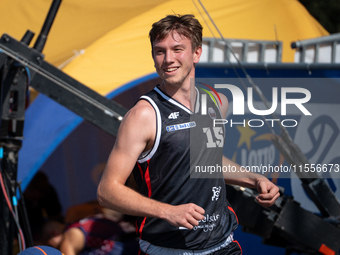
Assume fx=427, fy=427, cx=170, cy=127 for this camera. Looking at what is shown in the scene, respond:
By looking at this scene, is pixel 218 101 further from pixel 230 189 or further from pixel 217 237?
pixel 230 189

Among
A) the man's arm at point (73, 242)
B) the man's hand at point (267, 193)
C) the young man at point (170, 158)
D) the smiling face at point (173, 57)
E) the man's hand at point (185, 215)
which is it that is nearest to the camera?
the man's hand at point (185, 215)

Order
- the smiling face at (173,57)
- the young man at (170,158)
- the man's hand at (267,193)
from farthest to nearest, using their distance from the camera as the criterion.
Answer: the man's hand at (267,193)
the smiling face at (173,57)
the young man at (170,158)

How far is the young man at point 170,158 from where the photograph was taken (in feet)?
5.26

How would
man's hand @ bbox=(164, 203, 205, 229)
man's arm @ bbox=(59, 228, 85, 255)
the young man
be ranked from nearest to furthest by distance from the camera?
man's hand @ bbox=(164, 203, 205, 229) < the young man < man's arm @ bbox=(59, 228, 85, 255)

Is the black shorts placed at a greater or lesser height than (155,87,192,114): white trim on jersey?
lesser

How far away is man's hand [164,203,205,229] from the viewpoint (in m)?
1.50

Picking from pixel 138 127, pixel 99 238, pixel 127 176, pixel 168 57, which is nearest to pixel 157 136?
pixel 138 127

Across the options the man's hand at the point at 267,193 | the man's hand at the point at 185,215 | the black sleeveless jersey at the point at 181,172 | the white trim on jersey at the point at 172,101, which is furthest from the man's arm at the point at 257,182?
the man's hand at the point at 185,215

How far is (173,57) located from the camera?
5.57 ft

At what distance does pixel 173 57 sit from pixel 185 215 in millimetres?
620

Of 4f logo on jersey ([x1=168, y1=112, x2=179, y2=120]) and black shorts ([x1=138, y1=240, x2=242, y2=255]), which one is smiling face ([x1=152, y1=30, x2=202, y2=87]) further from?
black shorts ([x1=138, y1=240, x2=242, y2=255])

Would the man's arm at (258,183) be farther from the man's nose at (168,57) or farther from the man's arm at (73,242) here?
the man's arm at (73,242)

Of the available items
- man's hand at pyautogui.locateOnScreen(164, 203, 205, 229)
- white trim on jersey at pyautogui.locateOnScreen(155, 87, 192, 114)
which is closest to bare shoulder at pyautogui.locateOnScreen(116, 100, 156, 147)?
white trim on jersey at pyautogui.locateOnScreen(155, 87, 192, 114)

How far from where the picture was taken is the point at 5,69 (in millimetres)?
2533
